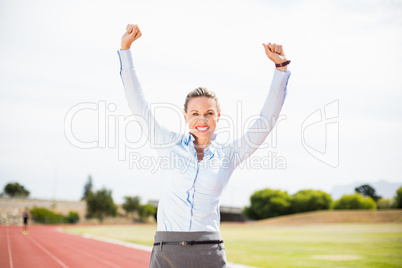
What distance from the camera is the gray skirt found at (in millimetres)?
1771

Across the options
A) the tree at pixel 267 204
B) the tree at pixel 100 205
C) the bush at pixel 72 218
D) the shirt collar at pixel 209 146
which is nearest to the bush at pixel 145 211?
the tree at pixel 100 205

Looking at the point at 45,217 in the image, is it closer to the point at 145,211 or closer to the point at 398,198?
the point at 145,211

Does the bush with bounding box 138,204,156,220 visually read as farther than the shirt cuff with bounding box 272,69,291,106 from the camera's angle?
Yes

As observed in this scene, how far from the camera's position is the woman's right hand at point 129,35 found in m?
1.96

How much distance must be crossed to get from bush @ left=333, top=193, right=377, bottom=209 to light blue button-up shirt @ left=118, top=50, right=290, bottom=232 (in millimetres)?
66018

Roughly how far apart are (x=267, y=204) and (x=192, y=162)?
2664 inches

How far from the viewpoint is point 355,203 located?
63.1 m

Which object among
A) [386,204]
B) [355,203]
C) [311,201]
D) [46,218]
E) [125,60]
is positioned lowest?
[46,218]

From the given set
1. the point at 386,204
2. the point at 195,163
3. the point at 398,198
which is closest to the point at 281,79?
the point at 195,163

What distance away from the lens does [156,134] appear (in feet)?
6.55

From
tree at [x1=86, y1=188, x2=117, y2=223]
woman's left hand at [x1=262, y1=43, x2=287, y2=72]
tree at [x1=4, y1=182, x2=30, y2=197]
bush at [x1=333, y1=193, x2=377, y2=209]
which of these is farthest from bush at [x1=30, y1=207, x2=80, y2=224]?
tree at [x1=4, y1=182, x2=30, y2=197]

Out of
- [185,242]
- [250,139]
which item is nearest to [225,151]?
[250,139]

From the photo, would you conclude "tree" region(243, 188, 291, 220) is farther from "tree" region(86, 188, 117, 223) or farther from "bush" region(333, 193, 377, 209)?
"tree" region(86, 188, 117, 223)

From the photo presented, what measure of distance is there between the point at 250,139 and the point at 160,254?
71cm
